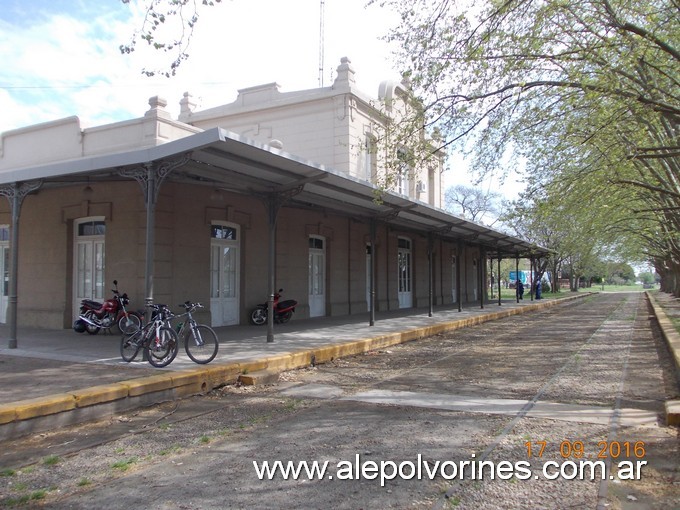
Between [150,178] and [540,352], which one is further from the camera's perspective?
[540,352]

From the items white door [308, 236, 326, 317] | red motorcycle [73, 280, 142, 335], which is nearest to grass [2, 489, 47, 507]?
red motorcycle [73, 280, 142, 335]

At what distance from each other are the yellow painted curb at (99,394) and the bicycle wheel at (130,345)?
67.6 inches

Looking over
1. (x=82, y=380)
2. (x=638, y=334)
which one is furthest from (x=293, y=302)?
(x=638, y=334)

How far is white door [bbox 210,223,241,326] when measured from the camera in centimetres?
1366

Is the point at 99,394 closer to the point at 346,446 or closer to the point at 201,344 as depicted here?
the point at 201,344

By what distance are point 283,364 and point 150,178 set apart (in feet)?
12.8

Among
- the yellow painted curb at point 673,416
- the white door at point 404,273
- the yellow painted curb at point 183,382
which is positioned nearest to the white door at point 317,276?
the yellow painted curb at point 183,382

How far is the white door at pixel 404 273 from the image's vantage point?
77.7ft

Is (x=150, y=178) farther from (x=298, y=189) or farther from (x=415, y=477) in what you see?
(x=415, y=477)

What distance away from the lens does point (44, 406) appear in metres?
5.81

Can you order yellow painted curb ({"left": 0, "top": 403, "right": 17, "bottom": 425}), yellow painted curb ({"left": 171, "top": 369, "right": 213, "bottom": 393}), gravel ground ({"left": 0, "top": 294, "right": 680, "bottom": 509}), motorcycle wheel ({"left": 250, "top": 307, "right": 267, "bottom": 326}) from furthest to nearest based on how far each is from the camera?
motorcycle wheel ({"left": 250, "top": 307, "right": 267, "bottom": 326})
yellow painted curb ({"left": 171, "top": 369, "right": 213, "bottom": 393})
yellow painted curb ({"left": 0, "top": 403, "right": 17, "bottom": 425})
gravel ground ({"left": 0, "top": 294, "right": 680, "bottom": 509})

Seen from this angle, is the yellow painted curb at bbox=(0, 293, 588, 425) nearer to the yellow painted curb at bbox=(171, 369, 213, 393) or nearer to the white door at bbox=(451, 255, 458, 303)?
the yellow painted curb at bbox=(171, 369, 213, 393)

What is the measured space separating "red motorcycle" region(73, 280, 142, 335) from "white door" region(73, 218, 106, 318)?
30.3 inches

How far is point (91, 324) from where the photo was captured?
38.8 ft
